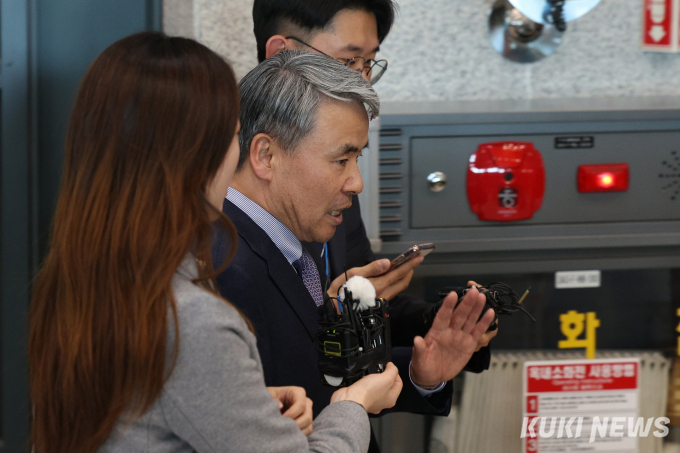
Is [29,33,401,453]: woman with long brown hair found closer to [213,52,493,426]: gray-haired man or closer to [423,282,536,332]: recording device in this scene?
[213,52,493,426]: gray-haired man

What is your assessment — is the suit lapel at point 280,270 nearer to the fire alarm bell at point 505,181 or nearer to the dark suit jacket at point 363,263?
the dark suit jacket at point 363,263

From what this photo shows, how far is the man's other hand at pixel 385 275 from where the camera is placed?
1203 mm

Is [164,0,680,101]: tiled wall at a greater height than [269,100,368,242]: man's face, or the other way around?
[164,0,680,101]: tiled wall

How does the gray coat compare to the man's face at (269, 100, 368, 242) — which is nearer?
the gray coat

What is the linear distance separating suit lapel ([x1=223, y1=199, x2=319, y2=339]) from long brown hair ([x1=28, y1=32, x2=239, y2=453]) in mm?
249

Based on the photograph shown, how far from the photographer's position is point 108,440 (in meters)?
0.72

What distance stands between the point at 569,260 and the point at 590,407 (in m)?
0.37

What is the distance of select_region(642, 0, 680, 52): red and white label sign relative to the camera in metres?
1.77

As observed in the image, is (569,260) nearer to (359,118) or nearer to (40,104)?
(359,118)

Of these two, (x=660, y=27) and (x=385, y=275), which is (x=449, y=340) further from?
(x=660, y=27)

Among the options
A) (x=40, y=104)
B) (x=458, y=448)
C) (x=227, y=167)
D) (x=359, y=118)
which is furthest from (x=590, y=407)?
(x=40, y=104)

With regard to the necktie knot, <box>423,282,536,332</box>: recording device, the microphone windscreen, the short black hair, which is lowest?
<box>423,282,536,332</box>: recording device

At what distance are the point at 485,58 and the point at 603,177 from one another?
0.56m

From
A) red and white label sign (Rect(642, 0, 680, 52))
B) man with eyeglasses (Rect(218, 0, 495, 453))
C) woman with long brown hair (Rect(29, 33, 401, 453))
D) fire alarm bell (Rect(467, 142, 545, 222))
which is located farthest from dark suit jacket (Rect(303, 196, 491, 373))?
red and white label sign (Rect(642, 0, 680, 52))
